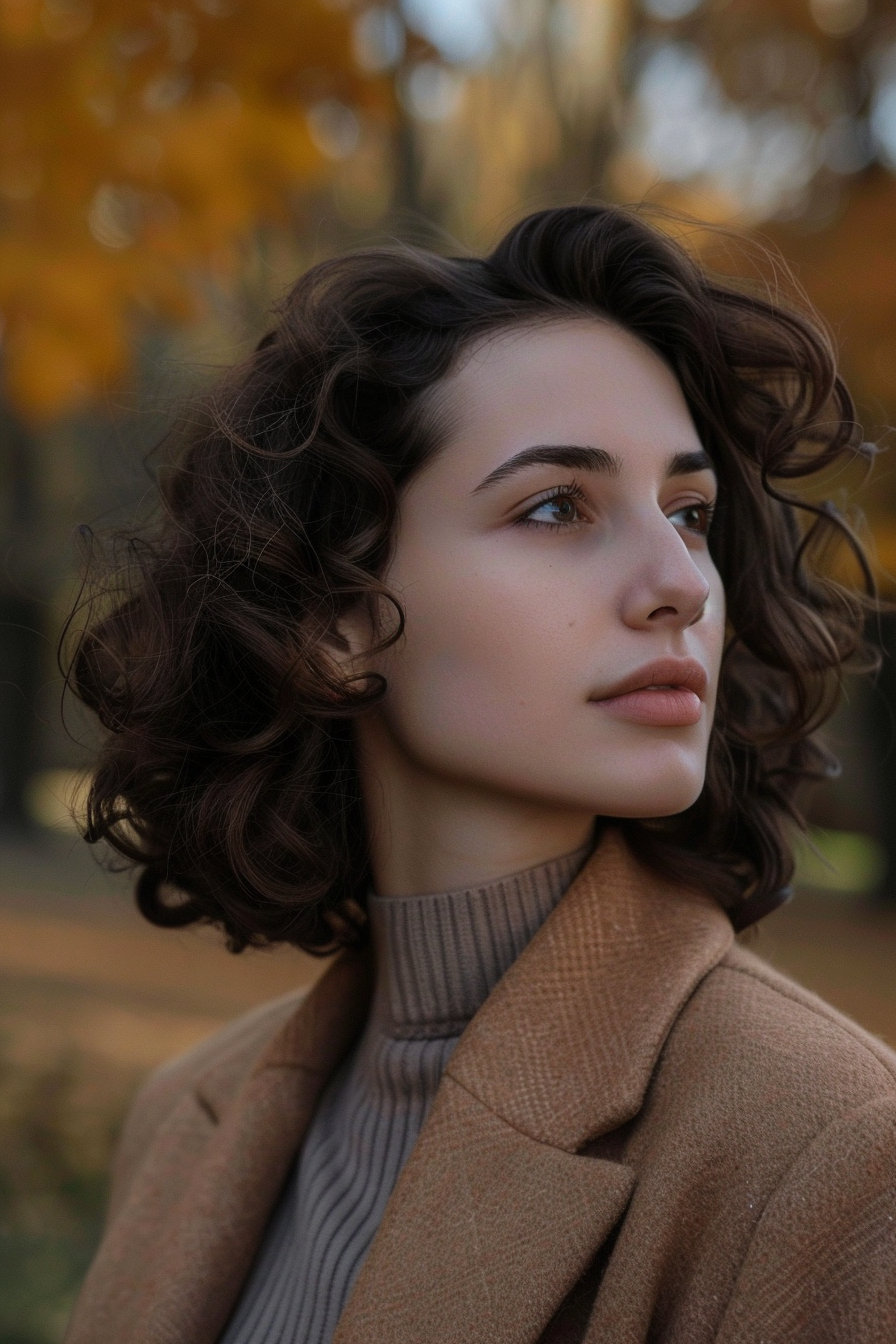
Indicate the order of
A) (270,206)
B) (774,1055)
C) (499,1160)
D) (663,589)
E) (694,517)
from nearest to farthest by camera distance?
(774,1055)
(499,1160)
(663,589)
(694,517)
(270,206)

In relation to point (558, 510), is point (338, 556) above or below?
below

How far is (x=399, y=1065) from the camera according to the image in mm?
2035

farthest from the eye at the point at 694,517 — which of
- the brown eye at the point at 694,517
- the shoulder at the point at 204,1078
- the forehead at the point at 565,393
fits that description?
the shoulder at the point at 204,1078

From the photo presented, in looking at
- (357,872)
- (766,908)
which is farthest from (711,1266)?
(357,872)

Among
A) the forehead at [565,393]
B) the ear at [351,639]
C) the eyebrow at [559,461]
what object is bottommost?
the ear at [351,639]

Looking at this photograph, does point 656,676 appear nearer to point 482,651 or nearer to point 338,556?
point 482,651

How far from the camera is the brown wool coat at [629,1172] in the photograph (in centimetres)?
142

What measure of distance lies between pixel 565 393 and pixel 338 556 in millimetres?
429

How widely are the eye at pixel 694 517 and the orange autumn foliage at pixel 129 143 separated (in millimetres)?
2879

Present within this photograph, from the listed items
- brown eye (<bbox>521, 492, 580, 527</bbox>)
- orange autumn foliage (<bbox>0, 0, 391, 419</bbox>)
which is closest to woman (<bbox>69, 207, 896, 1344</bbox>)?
brown eye (<bbox>521, 492, 580, 527</bbox>)

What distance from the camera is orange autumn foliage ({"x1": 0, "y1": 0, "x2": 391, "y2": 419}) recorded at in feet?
13.3

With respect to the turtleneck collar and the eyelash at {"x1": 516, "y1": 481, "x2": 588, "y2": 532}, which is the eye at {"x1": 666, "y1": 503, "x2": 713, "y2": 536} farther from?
the turtleneck collar

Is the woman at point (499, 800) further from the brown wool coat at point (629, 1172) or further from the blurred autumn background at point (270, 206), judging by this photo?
the blurred autumn background at point (270, 206)

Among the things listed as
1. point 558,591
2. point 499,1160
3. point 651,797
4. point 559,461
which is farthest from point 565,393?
point 499,1160
